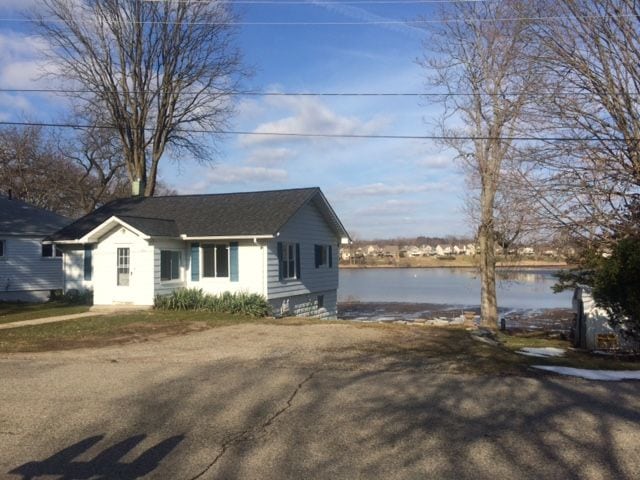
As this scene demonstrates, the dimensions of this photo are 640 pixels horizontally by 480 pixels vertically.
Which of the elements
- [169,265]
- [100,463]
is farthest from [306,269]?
[100,463]

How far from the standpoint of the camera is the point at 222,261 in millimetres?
22500

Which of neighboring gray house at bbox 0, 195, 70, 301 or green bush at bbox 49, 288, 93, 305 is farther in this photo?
neighboring gray house at bbox 0, 195, 70, 301

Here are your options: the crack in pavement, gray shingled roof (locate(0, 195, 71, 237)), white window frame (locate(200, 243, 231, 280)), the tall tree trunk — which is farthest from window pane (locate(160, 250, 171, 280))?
the crack in pavement

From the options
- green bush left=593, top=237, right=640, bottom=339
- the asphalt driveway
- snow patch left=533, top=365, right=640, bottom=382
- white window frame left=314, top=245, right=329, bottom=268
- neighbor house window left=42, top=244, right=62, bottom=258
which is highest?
neighbor house window left=42, top=244, right=62, bottom=258

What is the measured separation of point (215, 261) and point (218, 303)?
1984 millimetres

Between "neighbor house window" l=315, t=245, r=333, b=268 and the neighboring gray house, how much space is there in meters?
12.8

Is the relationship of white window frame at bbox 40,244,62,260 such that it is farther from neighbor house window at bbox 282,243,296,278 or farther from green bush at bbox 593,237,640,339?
green bush at bbox 593,237,640,339

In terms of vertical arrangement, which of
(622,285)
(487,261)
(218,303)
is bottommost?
(218,303)

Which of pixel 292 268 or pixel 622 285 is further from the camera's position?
pixel 292 268

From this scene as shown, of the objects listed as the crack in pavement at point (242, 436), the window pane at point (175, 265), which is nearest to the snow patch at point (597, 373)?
the crack in pavement at point (242, 436)

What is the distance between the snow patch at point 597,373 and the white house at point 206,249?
474 inches

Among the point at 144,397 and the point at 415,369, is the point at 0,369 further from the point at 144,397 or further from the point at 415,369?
the point at 415,369

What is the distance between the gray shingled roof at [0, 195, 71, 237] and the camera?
29.0 meters

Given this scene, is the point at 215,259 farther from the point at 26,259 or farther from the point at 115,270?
the point at 26,259
